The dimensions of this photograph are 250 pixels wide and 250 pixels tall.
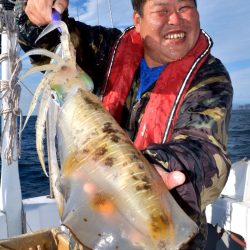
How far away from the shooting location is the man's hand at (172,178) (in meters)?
1.56

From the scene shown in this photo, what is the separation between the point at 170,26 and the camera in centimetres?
268

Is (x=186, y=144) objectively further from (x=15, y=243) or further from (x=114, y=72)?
(x=15, y=243)

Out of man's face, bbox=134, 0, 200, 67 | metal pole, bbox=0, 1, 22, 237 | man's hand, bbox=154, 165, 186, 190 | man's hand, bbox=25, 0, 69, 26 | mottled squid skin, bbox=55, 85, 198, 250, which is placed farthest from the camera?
metal pole, bbox=0, 1, 22, 237

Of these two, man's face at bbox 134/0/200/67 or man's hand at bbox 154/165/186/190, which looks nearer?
man's hand at bbox 154/165/186/190

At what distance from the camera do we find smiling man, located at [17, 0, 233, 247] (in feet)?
5.68

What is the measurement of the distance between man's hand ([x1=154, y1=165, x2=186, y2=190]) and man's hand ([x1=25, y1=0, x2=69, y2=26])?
1414 mm

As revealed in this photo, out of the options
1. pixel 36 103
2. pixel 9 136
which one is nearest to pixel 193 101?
pixel 36 103

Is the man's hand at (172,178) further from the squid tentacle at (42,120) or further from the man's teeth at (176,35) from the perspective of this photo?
the man's teeth at (176,35)

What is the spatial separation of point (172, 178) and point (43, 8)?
4.90 ft

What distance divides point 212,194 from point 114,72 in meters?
1.53

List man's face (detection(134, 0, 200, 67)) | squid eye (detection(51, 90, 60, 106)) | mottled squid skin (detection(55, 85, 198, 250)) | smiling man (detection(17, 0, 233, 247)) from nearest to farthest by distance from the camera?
Answer: mottled squid skin (detection(55, 85, 198, 250)), smiling man (detection(17, 0, 233, 247)), squid eye (detection(51, 90, 60, 106)), man's face (detection(134, 0, 200, 67))

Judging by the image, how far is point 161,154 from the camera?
65.5 inches

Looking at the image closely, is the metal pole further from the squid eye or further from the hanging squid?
the hanging squid

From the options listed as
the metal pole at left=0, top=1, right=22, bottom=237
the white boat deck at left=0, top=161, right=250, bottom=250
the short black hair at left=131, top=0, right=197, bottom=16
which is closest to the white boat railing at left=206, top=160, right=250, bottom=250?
the white boat deck at left=0, top=161, right=250, bottom=250
